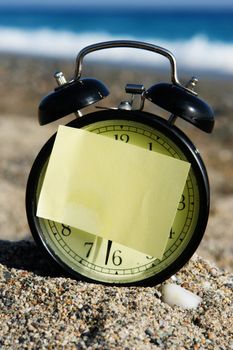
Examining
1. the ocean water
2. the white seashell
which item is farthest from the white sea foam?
the white seashell

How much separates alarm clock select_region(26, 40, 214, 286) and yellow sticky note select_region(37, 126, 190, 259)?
3cm

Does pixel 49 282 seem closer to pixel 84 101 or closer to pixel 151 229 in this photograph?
pixel 151 229

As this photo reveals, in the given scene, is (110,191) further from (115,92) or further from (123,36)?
(123,36)

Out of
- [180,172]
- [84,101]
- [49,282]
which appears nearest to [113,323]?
[49,282]

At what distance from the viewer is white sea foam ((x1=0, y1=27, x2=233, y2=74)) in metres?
10.9

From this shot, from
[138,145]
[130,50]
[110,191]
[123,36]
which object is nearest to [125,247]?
[110,191]

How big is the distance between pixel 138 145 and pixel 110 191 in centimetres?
14

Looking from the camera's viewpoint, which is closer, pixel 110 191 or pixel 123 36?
pixel 110 191

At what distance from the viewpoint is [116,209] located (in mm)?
1693

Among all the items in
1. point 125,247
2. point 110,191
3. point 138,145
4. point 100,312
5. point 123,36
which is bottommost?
point 100,312

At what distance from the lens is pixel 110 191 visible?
1.69 m

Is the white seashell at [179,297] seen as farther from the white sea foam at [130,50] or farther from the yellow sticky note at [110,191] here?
the white sea foam at [130,50]

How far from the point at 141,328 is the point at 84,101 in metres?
0.57

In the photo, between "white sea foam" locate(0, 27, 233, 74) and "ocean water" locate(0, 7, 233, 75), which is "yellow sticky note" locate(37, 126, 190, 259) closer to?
"ocean water" locate(0, 7, 233, 75)
